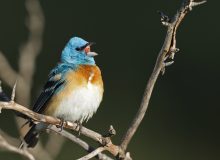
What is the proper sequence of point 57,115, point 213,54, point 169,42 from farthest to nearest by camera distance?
point 213,54 < point 57,115 < point 169,42

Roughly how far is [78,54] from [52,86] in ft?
1.04

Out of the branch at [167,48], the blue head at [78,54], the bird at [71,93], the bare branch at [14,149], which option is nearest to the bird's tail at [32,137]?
the bird at [71,93]

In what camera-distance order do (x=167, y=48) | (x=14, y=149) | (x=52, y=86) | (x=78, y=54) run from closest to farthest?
(x=14, y=149) < (x=167, y=48) < (x=52, y=86) < (x=78, y=54)

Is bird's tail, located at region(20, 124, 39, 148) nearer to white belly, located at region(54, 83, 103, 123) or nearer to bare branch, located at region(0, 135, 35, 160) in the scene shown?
white belly, located at region(54, 83, 103, 123)

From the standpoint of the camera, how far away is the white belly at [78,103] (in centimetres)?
473

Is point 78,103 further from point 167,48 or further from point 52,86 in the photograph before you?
point 167,48

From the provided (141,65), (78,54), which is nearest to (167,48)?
(78,54)

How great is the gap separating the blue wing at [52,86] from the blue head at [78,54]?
0.39 ft

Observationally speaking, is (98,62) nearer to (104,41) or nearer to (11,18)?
(104,41)

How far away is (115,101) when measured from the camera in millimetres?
7387

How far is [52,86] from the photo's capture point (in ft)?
16.0

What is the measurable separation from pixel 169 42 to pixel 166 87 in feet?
13.9

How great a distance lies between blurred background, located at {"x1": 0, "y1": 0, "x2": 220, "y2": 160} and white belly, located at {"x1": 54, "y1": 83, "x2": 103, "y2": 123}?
196cm

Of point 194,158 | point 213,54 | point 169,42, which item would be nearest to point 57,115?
point 169,42
